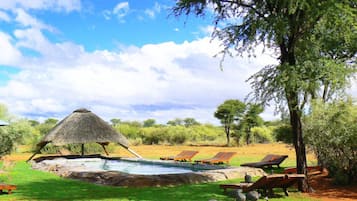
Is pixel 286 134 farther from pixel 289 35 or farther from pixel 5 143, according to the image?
pixel 5 143

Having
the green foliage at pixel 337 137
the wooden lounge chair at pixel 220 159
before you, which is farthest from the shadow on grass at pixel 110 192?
the wooden lounge chair at pixel 220 159

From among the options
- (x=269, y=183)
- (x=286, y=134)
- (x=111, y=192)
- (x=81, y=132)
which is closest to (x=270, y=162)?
(x=286, y=134)

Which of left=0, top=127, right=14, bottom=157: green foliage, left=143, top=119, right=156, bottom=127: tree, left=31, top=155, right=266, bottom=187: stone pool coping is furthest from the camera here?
left=143, top=119, right=156, bottom=127: tree

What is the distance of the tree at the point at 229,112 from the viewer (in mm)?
46969

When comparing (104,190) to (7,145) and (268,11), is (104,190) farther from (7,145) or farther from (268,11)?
(7,145)

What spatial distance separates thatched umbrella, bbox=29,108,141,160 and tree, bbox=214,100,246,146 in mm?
23389

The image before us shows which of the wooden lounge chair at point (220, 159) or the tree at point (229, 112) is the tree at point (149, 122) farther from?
the wooden lounge chair at point (220, 159)

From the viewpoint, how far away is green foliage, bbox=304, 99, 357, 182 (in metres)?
12.9

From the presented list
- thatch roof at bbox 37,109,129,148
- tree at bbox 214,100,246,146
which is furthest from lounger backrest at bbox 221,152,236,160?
tree at bbox 214,100,246,146

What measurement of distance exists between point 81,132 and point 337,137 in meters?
15.4

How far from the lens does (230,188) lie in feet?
39.4

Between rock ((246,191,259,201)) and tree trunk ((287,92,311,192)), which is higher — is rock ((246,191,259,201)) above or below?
below

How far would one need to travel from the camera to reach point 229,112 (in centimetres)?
4712

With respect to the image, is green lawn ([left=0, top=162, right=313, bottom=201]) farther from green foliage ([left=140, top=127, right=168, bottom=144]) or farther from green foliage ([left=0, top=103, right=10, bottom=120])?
green foliage ([left=140, top=127, right=168, bottom=144])
